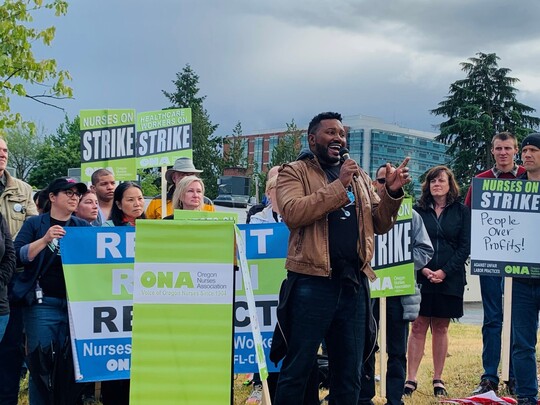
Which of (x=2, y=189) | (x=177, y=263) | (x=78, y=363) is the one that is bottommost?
(x=78, y=363)

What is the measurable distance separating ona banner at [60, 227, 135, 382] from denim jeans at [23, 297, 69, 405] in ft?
0.38

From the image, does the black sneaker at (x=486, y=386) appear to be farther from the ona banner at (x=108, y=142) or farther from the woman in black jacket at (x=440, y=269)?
the ona banner at (x=108, y=142)

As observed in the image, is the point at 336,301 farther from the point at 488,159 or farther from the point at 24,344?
the point at 488,159

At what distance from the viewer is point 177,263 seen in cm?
470

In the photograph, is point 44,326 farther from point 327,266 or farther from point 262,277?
point 327,266

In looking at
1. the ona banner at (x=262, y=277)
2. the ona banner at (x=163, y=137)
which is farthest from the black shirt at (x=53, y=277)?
the ona banner at (x=163, y=137)

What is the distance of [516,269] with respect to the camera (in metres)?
6.38

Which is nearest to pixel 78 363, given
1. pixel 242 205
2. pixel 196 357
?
pixel 196 357

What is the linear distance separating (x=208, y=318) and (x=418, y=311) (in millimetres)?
2533

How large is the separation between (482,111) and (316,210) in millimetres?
41688

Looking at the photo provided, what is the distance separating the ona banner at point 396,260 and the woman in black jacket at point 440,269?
0.47 m

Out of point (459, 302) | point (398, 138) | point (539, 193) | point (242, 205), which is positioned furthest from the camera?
point (398, 138)

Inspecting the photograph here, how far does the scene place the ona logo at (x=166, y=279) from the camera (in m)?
4.68

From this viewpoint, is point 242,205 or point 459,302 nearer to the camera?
point 459,302
